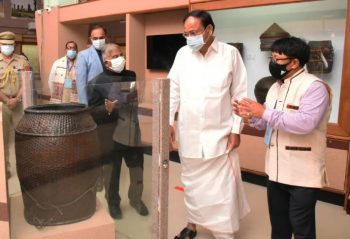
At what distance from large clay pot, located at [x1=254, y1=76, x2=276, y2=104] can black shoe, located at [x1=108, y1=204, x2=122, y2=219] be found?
232 cm

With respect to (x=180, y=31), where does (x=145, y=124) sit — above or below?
below

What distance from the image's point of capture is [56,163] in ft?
4.01

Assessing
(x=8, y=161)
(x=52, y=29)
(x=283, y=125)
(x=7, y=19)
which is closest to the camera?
(x=8, y=161)

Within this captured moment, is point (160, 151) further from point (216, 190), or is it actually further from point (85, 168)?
point (216, 190)

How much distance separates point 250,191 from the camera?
11.1 feet

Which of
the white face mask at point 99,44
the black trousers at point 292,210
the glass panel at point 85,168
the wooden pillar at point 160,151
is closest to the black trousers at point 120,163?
the glass panel at point 85,168

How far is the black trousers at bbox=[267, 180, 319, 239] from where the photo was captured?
1.68m

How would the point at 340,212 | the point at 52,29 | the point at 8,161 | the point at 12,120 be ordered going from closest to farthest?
1. the point at 8,161
2. the point at 12,120
3. the point at 340,212
4. the point at 52,29

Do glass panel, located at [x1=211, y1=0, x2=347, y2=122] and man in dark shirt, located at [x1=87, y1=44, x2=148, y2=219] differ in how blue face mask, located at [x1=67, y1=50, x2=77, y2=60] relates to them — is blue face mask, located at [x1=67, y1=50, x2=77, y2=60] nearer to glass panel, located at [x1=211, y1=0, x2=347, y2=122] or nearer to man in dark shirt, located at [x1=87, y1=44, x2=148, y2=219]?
glass panel, located at [x1=211, y1=0, x2=347, y2=122]

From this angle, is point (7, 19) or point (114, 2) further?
point (7, 19)

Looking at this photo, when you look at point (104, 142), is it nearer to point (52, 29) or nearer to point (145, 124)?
point (145, 124)

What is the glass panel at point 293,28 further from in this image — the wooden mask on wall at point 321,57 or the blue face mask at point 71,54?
the blue face mask at point 71,54

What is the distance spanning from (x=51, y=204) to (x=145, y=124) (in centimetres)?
43

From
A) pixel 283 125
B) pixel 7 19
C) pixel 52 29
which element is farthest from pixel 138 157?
pixel 7 19
